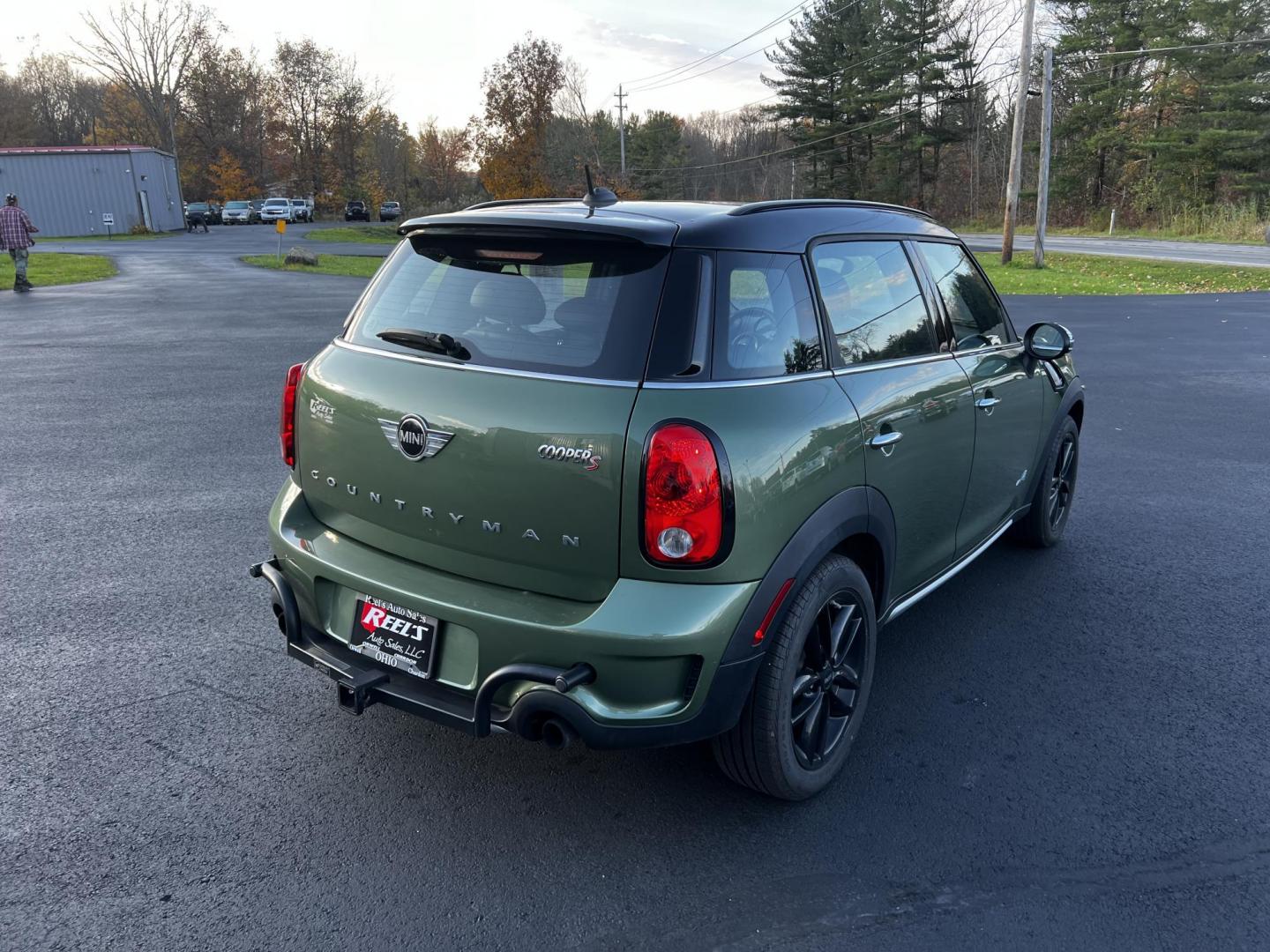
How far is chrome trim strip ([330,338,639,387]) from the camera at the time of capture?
2.60 m

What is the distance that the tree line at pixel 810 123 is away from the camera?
4275 centimetres

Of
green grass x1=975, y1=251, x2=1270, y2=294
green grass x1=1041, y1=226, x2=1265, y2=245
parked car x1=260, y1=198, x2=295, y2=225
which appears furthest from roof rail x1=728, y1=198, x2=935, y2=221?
parked car x1=260, y1=198, x2=295, y2=225

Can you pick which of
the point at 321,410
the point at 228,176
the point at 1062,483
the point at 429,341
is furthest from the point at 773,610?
Answer: the point at 228,176

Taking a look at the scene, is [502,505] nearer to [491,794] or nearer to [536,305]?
[536,305]

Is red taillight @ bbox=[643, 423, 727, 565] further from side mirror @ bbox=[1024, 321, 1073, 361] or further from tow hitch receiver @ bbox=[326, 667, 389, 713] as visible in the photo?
side mirror @ bbox=[1024, 321, 1073, 361]

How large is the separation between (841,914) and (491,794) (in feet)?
3.64

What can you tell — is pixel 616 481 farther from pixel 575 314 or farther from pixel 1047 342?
pixel 1047 342

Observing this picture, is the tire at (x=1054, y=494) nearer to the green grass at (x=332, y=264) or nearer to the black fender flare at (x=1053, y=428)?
the black fender flare at (x=1053, y=428)

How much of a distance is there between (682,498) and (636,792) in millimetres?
1090

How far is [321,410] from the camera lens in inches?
Answer: 123

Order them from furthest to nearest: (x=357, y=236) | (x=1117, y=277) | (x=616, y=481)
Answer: (x=357, y=236)
(x=1117, y=277)
(x=616, y=481)

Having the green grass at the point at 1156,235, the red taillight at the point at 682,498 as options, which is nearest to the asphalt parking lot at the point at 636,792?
the red taillight at the point at 682,498

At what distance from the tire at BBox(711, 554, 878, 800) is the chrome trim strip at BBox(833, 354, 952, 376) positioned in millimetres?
605

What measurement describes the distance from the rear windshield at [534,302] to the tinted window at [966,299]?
168 cm
